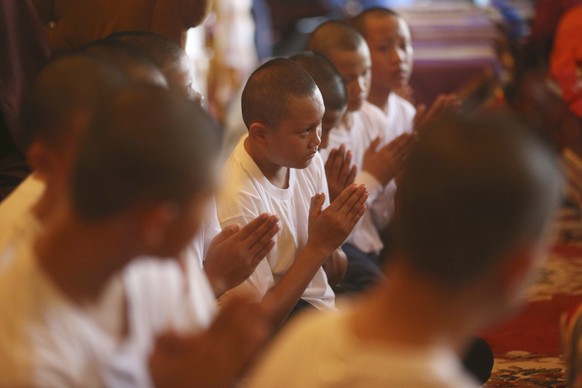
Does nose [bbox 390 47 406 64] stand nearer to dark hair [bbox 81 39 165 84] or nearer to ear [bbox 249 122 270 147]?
ear [bbox 249 122 270 147]

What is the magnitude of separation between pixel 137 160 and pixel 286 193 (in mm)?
1256

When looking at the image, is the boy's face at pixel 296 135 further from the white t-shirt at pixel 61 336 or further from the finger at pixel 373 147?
the white t-shirt at pixel 61 336

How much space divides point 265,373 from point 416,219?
0.92ft

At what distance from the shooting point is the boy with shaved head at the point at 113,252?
1267 millimetres

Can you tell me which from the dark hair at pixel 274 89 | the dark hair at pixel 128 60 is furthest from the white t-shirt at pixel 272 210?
the dark hair at pixel 128 60

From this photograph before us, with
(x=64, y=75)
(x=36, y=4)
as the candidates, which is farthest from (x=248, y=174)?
(x=36, y=4)

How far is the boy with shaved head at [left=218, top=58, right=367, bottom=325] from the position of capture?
7.66ft

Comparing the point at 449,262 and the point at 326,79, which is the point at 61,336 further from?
the point at 326,79

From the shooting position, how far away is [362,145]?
11.1ft

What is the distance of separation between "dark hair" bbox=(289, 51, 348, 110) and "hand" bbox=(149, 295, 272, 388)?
1527 mm

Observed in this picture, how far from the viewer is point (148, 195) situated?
128 centimetres

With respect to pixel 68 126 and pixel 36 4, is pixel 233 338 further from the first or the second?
pixel 36 4

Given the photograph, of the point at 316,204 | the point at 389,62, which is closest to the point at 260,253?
the point at 316,204

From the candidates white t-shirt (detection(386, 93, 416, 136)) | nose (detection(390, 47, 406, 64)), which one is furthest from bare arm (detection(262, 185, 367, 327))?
nose (detection(390, 47, 406, 64))
